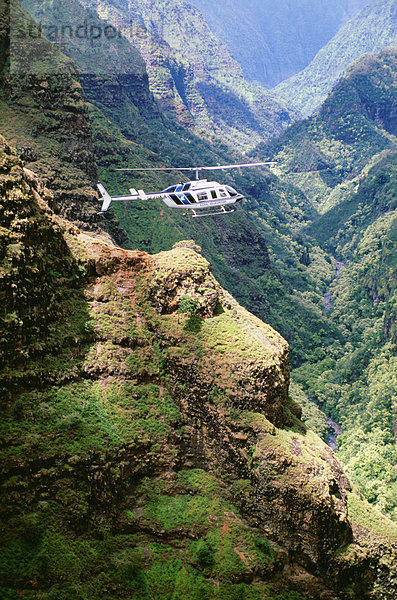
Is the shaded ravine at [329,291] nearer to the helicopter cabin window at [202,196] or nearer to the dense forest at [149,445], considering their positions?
the helicopter cabin window at [202,196]

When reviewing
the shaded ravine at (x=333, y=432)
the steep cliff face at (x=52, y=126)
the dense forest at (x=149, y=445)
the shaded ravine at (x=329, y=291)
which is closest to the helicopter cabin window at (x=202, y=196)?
the steep cliff face at (x=52, y=126)

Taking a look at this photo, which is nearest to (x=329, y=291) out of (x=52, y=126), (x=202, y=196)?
(x=52, y=126)

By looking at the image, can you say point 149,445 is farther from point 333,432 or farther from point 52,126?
point 333,432

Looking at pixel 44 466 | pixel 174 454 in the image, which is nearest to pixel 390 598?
pixel 174 454

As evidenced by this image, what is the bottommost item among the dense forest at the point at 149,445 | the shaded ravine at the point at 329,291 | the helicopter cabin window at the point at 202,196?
the dense forest at the point at 149,445

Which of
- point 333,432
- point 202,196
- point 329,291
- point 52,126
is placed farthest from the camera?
point 329,291

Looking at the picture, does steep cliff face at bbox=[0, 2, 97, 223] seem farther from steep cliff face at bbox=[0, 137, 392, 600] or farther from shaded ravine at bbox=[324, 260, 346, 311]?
shaded ravine at bbox=[324, 260, 346, 311]

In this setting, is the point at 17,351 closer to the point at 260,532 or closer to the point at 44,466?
the point at 44,466

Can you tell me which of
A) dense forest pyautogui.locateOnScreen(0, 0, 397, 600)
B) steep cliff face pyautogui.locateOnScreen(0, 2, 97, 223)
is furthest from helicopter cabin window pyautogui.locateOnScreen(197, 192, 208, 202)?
dense forest pyautogui.locateOnScreen(0, 0, 397, 600)
